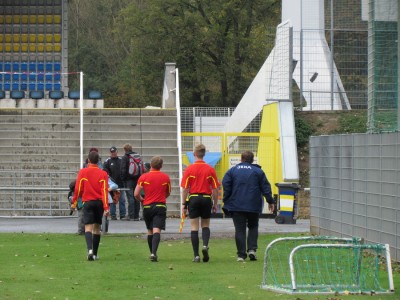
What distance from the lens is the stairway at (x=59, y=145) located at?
27.3 m

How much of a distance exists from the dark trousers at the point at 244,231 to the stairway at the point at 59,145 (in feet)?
34.3

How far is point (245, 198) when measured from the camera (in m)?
16.5

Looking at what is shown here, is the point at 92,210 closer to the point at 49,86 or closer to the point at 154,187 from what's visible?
the point at 154,187

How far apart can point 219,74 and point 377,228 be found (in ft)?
133

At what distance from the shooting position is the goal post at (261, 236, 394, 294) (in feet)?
41.4

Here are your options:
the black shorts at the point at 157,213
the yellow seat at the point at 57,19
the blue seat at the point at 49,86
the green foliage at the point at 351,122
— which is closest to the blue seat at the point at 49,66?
the blue seat at the point at 49,86

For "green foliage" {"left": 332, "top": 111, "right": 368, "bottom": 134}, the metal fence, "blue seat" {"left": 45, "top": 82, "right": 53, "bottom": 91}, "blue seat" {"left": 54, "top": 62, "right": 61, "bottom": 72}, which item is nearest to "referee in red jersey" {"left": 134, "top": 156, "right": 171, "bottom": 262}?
the metal fence

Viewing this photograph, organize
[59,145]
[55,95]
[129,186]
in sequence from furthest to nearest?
[55,95] → [59,145] → [129,186]

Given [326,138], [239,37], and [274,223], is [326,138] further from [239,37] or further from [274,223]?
[239,37]

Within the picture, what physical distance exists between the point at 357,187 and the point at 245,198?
278 cm

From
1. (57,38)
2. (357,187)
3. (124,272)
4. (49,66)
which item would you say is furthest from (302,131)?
(124,272)

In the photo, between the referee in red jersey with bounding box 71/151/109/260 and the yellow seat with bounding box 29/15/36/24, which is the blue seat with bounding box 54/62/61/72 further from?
the referee in red jersey with bounding box 71/151/109/260

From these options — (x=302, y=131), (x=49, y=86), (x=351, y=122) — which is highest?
(x=49, y=86)

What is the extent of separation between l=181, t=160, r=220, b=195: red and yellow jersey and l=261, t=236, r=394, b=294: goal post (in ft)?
4.73
